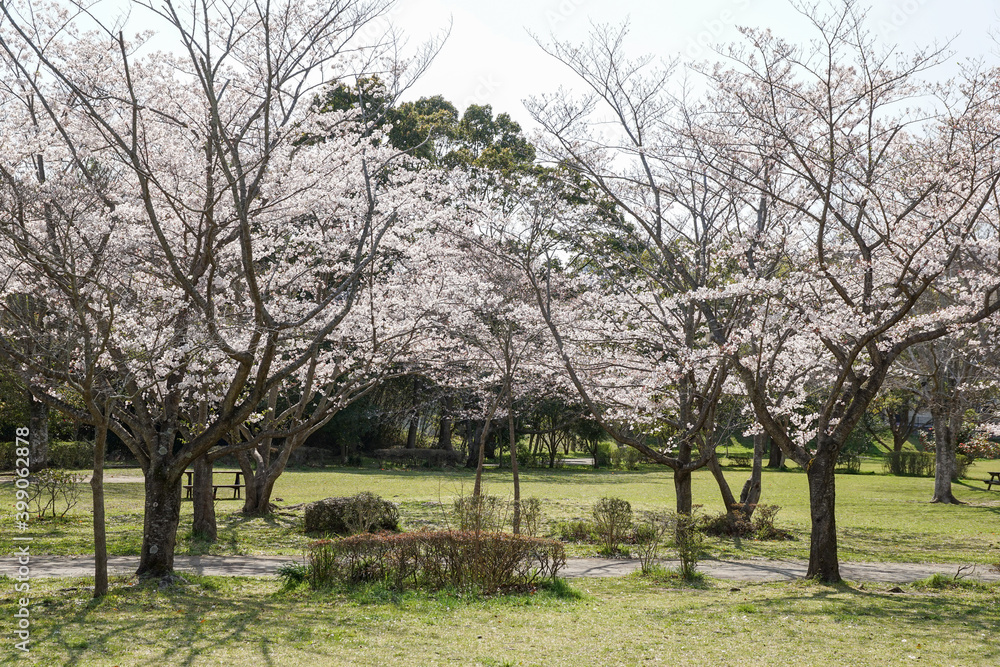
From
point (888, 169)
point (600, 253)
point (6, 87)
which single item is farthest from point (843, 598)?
point (6, 87)

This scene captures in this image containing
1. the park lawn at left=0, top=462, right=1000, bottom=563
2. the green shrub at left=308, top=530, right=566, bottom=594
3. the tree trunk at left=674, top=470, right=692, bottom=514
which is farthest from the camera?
the tree trunk at left=674, top=470, right=692, bottom=514

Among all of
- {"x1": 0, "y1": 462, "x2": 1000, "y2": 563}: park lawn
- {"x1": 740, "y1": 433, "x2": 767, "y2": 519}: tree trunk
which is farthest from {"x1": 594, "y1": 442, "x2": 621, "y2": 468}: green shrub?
{"x1": 740, "y1": 433, "x2": 767, "y2": 519}: tree trunk

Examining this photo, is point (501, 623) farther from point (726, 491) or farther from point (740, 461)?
point (740, 461)

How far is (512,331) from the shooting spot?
571 inches

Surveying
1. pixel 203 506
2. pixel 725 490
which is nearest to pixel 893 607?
pixel 725 490

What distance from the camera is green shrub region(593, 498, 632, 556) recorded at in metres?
12.0

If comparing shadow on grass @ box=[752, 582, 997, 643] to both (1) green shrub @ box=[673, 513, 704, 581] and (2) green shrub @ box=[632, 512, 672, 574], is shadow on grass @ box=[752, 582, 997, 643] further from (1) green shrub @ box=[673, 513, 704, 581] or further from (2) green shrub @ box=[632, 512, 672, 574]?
(2) green shrub @ box=[632, 512, 672, 574]

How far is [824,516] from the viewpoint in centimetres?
877

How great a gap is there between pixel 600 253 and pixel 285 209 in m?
6.03

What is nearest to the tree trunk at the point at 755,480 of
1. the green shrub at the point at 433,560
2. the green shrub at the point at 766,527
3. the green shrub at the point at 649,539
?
the green shrub at the point at 766,527

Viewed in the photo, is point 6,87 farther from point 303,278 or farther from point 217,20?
point 303,278

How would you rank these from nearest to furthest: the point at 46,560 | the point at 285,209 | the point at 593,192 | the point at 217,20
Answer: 1. the point at 217,20
2. the point at 285,209
3. the point at 46,560
4. the point at 593,192

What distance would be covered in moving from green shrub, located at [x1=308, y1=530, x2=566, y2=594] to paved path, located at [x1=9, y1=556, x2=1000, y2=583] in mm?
1470

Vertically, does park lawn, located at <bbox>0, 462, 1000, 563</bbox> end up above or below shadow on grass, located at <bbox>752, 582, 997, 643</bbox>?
below
